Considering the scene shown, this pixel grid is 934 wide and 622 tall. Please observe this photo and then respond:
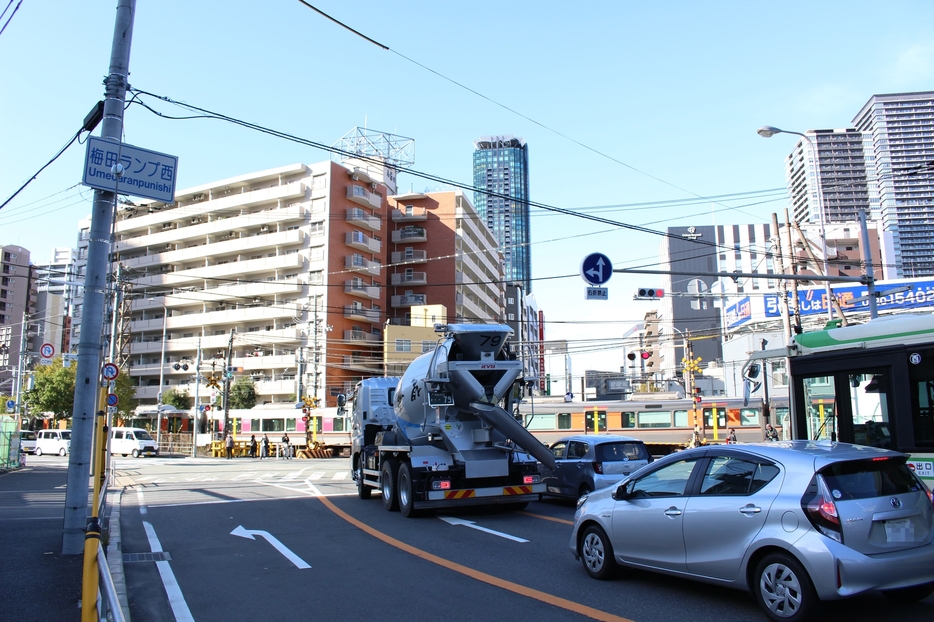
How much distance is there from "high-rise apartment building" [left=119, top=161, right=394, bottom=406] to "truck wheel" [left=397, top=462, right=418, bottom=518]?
4561 centimetres

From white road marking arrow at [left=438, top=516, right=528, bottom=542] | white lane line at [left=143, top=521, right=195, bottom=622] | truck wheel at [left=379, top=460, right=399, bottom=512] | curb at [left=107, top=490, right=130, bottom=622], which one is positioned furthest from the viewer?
truck wheel at [left=379, top=460, right=399, bottom=512]

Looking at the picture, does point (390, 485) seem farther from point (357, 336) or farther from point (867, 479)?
point (357, 336)

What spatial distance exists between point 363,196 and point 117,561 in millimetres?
62285

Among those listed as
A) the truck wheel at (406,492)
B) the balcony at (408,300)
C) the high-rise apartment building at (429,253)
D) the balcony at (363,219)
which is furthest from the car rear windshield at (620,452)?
the balcony at (408,300)

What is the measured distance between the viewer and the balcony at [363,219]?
2677 inches

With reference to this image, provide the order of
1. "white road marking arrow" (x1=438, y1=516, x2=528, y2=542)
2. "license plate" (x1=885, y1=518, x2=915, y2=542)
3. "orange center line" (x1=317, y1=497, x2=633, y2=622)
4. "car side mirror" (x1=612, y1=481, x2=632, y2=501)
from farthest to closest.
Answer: "white road marking arrow" (x1=438, y1=516, x2=528, y2=542) < "car side mirror" (x1=612, y1=481, x2=632, y2=501) < "orange center line" (x1=317, y1=497, x2=633, y2=622) < "license plate" (x1=885, y1=518, x2=915, y2=542)

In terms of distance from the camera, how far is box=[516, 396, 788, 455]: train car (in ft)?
105

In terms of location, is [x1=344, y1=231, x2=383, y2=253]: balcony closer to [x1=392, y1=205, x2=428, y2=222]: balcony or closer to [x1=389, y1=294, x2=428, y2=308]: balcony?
[x1=392, y1=205, x2=428, y2=222]: balcony

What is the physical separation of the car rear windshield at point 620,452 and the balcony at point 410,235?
6141cm

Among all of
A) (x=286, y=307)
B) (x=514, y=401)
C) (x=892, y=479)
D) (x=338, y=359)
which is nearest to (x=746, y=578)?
(x=892, y=479)

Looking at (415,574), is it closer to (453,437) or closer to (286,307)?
(453,437)

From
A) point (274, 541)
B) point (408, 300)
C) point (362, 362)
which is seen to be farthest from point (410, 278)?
point (274, 541)

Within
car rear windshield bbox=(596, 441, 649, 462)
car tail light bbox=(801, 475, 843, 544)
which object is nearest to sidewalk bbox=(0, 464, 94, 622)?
car tail light bbox=(801, 475, 843, 544)

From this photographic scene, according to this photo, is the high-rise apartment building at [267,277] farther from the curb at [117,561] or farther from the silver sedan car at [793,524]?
the silver sedan car at [793,524]
